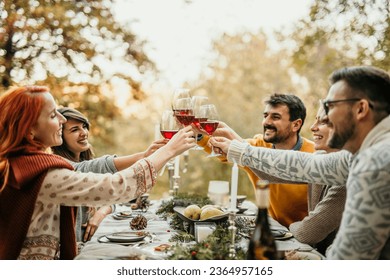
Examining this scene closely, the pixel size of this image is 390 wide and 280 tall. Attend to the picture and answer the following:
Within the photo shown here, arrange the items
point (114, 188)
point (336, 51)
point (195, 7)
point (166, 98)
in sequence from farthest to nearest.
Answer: point (166, 98), point (195, 7), point (336, 51), point (114, 188)

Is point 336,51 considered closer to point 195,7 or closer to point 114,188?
point 195,7

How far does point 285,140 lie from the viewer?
3.38 metres

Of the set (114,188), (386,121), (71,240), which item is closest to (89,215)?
(71,240)

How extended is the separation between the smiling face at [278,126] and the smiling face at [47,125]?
1.96 m

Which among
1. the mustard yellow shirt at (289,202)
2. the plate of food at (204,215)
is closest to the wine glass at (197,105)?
the plate of food at (204,215)

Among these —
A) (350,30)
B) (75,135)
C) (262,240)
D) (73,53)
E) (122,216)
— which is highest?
(350,30)

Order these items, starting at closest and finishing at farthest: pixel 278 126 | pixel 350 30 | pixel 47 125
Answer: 1. pixel 47 125
2. pixel 278 126
3. pixel 350 30

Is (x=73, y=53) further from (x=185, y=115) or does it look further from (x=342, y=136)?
(x=342, y=136)

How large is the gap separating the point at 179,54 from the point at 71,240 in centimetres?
573

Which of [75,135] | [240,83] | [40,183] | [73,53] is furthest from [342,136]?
[240,83]

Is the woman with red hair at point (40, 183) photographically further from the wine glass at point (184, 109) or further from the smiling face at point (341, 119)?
the smiling face at point (341, 119)

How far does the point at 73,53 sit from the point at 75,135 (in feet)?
6.01

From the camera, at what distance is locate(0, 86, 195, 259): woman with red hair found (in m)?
1.63

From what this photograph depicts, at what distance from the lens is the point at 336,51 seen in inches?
181
